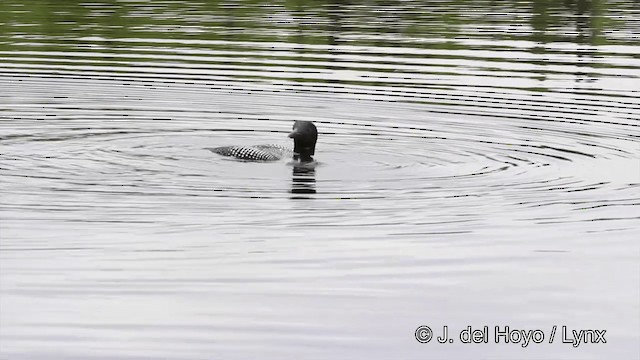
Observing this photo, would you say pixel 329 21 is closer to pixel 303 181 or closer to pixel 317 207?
pixel 303 181

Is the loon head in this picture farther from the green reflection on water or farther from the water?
the green reflection on water

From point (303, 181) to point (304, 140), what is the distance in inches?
52.9

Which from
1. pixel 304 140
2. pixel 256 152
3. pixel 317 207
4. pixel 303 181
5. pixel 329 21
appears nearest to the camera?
pixel 317 207

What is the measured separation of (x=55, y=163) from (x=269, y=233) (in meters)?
4.14

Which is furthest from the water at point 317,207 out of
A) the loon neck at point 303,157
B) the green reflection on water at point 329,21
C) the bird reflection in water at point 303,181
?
the green reflection on water at point 329,21

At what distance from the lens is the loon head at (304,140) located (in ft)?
59.0

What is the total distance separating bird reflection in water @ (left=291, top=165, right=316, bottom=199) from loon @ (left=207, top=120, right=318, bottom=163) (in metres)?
0.33

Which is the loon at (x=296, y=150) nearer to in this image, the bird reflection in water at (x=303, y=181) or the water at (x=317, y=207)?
the water at (x=317, y=207)

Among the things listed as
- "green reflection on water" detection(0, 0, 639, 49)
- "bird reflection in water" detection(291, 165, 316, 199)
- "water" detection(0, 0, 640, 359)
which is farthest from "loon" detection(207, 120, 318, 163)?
"green reflection on water" detection(0, 0, 639, 49)


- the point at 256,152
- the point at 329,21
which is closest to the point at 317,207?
the point at 256,152

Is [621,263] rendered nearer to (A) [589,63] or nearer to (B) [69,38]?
(A) [589,63]

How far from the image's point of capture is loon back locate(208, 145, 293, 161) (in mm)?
18047

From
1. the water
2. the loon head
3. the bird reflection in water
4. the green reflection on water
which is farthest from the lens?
the green reflection on water

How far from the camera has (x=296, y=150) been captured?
59.1 ft
